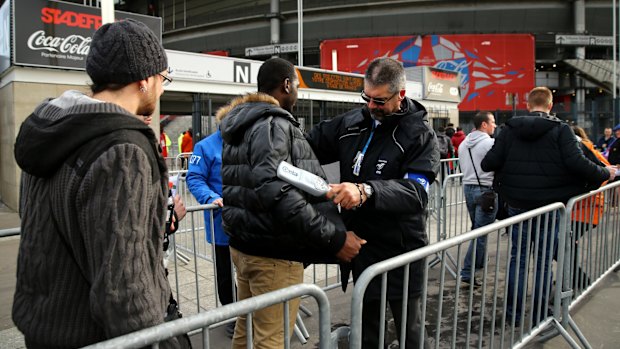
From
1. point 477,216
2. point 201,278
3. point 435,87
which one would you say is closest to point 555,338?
point 477,216

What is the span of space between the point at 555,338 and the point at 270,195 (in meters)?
3.04

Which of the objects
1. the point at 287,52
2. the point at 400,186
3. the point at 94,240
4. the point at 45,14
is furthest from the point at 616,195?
the point at 287,52

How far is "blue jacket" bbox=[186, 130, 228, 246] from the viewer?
3.92 meters

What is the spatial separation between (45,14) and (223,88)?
4605 millimetres

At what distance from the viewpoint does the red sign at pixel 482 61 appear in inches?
1250

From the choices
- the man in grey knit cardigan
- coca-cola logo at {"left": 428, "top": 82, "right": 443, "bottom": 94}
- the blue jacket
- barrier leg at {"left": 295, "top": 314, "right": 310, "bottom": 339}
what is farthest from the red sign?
the man in grey knit cardigan

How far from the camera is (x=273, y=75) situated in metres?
2.63

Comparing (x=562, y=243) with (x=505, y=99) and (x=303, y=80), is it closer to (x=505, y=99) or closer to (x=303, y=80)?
(x=303, y=80)

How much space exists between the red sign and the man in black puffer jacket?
97.9 feet

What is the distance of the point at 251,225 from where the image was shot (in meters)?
2.41

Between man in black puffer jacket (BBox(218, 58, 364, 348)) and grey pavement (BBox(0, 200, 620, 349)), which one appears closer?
man in black puffer jacket (BBox(218, 58, 364, 348))

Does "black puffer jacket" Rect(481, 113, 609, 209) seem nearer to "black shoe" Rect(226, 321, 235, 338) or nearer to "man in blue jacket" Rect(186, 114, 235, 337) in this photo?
"man in blue jacket" Rect(186, 114, 235, 337)

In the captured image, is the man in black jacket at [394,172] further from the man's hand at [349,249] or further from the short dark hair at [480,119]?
the short dark hair at [480,119]

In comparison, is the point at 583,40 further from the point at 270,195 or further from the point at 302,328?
the point at 270,195
